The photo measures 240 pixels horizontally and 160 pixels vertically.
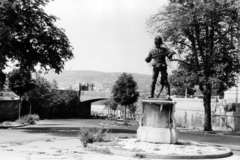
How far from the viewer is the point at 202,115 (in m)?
39.1

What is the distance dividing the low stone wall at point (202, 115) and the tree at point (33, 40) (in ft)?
56.5

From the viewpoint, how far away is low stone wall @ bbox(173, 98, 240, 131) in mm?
34750

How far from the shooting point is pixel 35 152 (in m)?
11.5

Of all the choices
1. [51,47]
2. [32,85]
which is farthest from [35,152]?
[32,85]

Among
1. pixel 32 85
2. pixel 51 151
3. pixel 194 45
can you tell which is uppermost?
pixel 194 45

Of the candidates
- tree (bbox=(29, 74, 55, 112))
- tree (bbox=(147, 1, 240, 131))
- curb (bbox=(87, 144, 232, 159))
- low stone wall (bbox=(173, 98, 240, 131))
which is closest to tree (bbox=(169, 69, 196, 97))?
tree (bbox=(147, 1, 240, 131))

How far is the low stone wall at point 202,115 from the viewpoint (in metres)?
34.8

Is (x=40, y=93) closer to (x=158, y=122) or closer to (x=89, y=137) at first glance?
(x=89, y=137)

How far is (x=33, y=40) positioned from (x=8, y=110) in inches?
611

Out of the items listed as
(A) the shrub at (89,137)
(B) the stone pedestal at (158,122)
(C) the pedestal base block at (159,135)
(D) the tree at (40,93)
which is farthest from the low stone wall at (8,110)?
(C) the pedestal base block at (159,135)

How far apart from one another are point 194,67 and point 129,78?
42.9ft

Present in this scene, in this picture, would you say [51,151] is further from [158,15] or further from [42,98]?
[42,98]

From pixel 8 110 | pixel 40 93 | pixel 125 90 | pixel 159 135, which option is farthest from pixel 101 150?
pixel 40 93

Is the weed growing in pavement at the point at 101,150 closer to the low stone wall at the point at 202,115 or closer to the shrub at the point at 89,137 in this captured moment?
the shrub at the point at 89,137
